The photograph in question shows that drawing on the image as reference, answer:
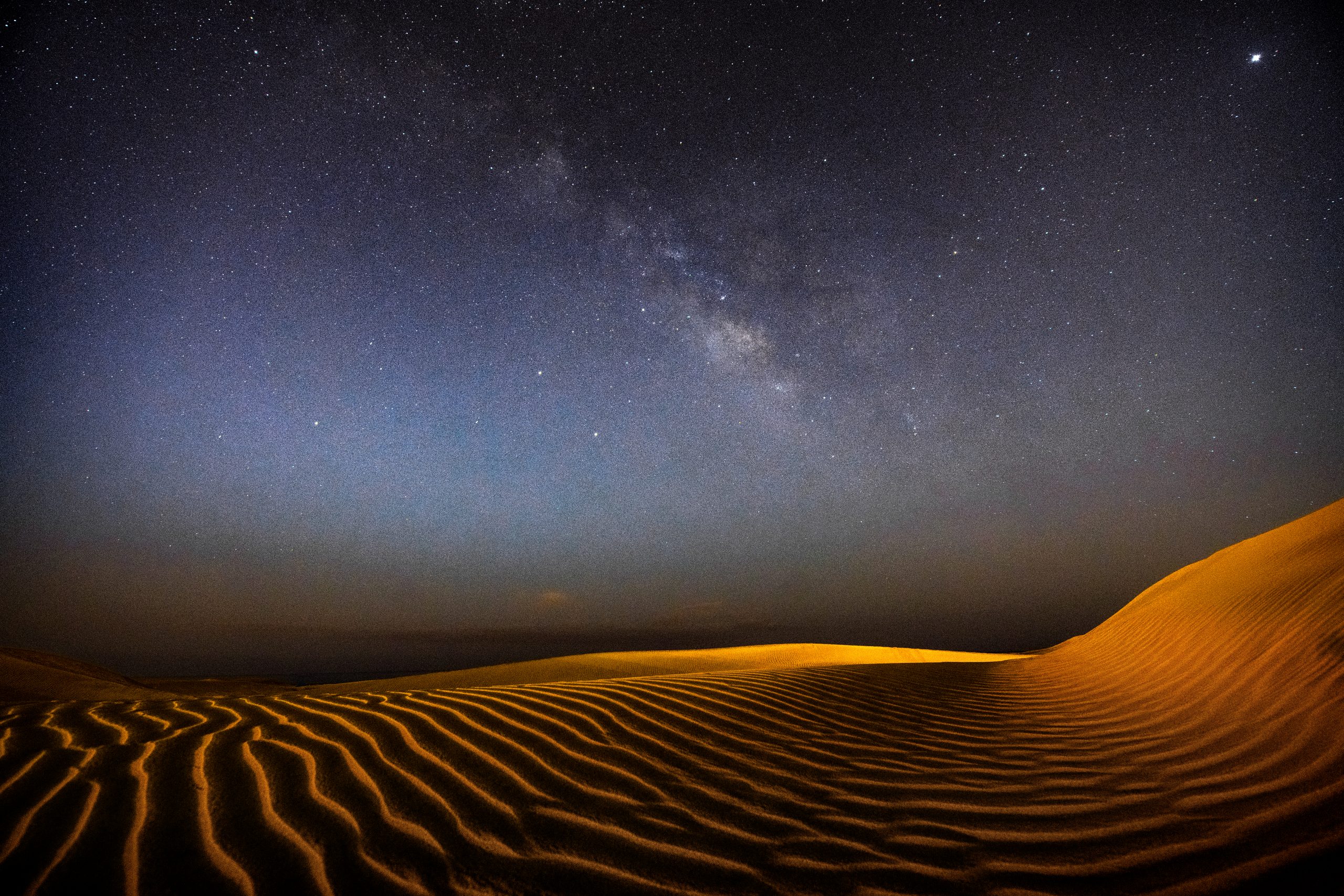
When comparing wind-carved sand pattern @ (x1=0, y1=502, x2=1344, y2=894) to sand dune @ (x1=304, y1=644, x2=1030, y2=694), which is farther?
sand dune @ (x1=304, y1=644, x2=1030, y2=694)

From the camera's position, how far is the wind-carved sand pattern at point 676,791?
2.04m

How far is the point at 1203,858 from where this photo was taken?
2.16 metres

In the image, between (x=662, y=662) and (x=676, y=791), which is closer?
(x=676, y=791)

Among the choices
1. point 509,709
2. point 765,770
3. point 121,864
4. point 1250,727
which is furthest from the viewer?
point 509,709

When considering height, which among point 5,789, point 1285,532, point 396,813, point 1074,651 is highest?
point 1285,532

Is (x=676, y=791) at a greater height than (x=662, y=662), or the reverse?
(x=676, y=791)

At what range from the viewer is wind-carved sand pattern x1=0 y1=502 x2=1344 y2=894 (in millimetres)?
2041

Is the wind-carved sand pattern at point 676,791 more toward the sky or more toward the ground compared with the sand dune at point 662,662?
more toward the sky

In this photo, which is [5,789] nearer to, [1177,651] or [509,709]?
[509,709]

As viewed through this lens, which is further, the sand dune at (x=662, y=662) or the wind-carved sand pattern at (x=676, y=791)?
the sand dune at (x=662, y=662)

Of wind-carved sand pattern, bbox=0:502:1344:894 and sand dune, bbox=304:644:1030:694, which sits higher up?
wind-carved sand pattern, bbox=0:502:1344:894

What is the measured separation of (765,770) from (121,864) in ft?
8.96

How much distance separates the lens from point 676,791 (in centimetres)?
279

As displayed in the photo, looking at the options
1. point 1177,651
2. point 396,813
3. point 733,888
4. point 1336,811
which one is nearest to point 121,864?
point 396,813
